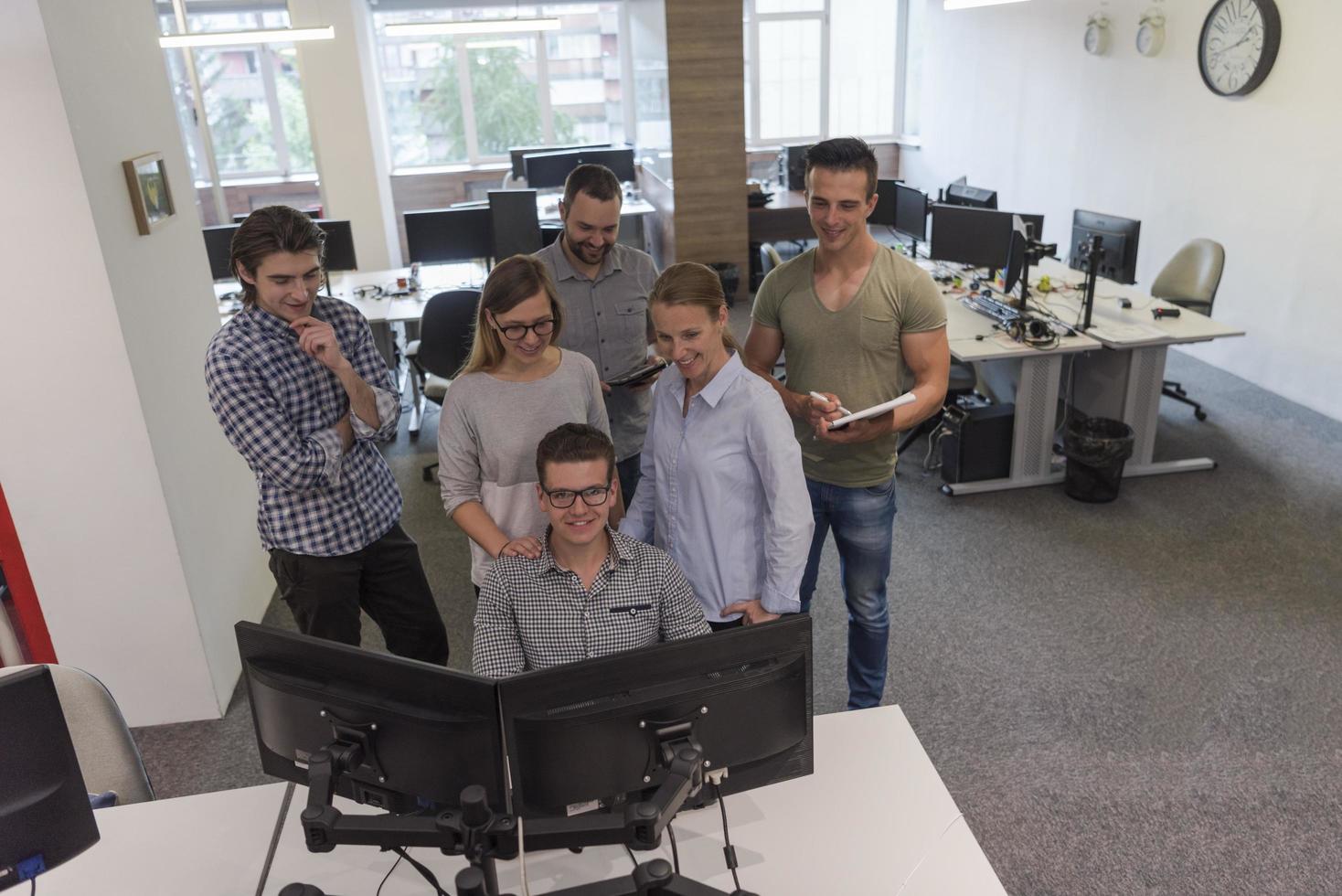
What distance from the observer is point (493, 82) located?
1051 centimetres

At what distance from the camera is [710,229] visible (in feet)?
26.4

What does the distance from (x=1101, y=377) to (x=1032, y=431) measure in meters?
0.52

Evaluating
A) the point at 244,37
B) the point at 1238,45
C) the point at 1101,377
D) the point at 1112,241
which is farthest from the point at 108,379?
the point at 1238,45

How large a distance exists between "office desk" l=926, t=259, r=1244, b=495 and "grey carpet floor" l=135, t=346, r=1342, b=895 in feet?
0.42

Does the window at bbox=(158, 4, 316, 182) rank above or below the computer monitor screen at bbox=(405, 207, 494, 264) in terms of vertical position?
above

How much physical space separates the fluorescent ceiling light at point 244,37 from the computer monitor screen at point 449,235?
4.41ft

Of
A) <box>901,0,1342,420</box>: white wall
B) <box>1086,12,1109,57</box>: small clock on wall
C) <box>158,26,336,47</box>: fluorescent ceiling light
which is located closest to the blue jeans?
<box>901,0,1342,420</box>: white wall

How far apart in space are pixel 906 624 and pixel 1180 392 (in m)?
3.12

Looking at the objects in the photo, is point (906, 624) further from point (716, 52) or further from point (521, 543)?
point (716, 52)

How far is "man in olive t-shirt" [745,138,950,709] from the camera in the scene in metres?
2.37

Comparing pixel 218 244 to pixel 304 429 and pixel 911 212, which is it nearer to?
pixel 304 429

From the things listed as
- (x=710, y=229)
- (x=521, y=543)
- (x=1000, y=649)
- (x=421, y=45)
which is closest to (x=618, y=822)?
(x=521, y=543)

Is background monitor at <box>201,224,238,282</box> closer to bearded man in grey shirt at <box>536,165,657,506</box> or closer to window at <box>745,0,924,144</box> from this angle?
bearded man in grey shirt at <box>536,165,657,506</box>

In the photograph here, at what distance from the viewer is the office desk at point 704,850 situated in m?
1.68
